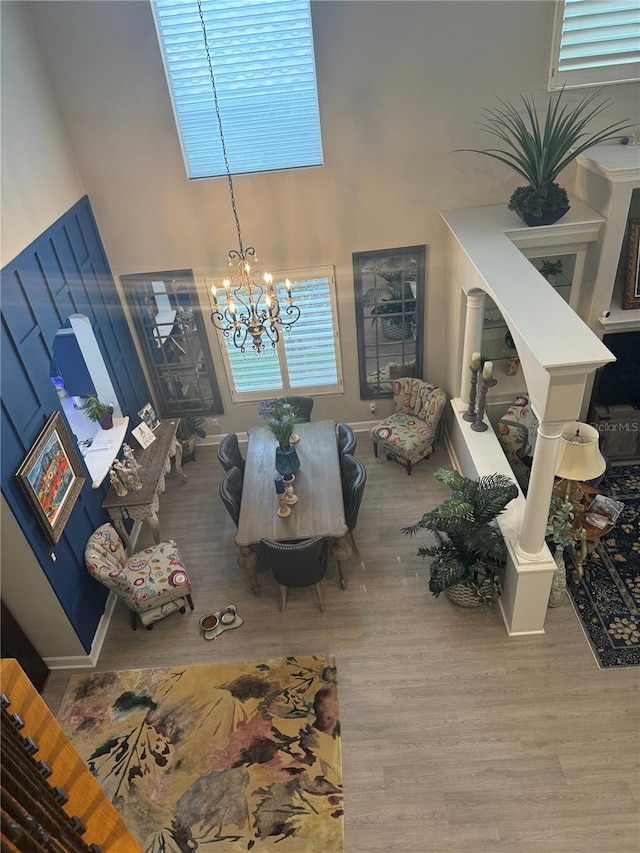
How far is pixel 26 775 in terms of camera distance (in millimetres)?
2006

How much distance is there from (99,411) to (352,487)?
2754 mm

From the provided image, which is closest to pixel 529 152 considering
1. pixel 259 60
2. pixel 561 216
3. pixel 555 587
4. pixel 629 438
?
pixel 561 216

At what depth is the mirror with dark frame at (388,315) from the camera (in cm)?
653

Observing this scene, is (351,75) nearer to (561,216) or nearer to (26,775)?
(561,216)

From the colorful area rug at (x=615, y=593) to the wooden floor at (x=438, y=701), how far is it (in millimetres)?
138

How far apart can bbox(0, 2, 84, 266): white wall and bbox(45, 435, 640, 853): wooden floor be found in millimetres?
3459

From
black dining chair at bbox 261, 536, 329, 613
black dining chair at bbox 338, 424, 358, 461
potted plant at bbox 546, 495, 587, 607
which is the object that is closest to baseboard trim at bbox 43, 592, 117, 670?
black dining chair at bbox 261, 536, 329, 613

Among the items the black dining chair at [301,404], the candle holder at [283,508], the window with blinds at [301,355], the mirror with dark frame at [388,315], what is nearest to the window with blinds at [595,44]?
the mirror with dark frame at [388,315]

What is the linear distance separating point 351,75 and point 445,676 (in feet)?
18.0

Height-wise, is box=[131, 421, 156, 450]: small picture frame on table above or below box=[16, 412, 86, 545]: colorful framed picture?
below

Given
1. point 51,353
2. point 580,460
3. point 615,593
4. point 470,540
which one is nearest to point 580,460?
point 580,460

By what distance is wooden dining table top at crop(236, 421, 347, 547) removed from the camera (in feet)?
16.9

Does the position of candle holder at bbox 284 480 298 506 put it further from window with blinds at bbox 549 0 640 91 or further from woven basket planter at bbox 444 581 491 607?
window with blinds at bbox 549 0 640 91

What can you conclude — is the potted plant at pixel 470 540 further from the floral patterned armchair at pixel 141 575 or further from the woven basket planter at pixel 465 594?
the floral patterned armchair at pixel 141 575
